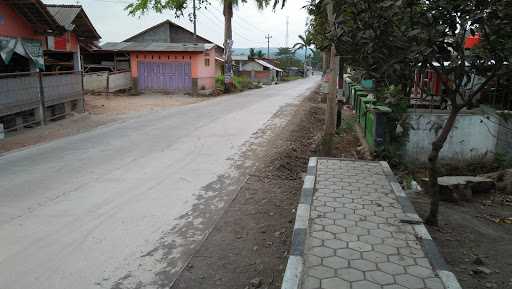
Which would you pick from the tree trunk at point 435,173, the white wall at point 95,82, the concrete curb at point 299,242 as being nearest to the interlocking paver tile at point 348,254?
the concrete curb at point 299,242

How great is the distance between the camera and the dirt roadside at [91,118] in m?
11.5

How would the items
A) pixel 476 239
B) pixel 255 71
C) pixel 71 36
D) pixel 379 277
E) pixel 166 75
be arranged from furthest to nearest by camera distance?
pixel 255 71
pixel 166 75
pixel 71 36
pixel 476 239
pixel 379 277

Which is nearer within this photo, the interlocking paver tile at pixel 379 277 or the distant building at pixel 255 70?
the interlocking paver tile at pixel 379 277

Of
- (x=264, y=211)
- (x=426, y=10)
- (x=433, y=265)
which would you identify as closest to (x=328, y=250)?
(x=433, y=265)

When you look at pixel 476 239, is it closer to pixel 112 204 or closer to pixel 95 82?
pixel 112 204

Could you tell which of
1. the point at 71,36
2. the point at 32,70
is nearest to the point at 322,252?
the point at 32,70

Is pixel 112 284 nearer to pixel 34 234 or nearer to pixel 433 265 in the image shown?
pixel 34 234

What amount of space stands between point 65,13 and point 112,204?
15.1 meters

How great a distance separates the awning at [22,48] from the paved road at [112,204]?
168 inches

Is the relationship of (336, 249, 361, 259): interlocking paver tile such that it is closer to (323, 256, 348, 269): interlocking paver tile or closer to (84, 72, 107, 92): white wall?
(323, 256, 348, 269): interlocking paver tile

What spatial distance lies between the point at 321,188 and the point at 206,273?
2.60 meters

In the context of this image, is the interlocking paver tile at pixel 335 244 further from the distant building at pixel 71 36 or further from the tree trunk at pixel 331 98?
the distant building at pixel 71 36

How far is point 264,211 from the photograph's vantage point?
5988 mm

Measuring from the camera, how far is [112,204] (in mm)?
6164
